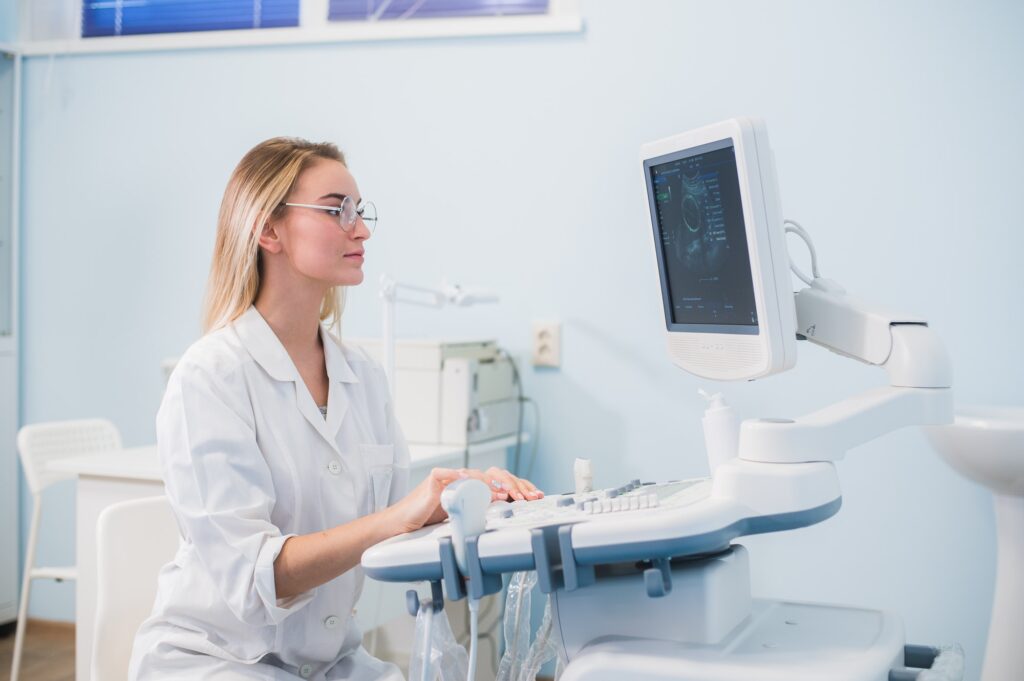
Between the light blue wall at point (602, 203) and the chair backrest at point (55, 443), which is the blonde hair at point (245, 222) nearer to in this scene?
the chair backrest at point (55, 443)

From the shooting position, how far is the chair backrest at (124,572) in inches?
60.8

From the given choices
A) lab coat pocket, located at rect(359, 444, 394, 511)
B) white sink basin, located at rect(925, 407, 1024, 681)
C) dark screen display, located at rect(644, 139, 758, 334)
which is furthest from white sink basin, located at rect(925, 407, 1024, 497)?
lab coat pocket, located at rect(359, 444, 394, 511)

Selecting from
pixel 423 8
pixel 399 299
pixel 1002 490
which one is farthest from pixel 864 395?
pixel 423 8

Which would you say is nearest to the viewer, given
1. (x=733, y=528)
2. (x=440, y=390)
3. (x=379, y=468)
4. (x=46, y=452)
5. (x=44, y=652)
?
(x=733, y=528)

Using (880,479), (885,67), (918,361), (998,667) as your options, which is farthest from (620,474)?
(918,361)

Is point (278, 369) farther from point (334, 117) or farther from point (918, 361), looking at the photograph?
point (334, 117)

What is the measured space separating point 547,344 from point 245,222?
1.45m

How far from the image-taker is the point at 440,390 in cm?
263

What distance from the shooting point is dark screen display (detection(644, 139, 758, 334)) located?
1.26m

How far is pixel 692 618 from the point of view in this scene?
107 centimetres

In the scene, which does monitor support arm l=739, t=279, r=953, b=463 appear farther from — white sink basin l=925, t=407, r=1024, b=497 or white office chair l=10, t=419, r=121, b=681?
white office chair l=10, t=419, r=121, b=681

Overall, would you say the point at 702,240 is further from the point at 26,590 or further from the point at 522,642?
the point at 26,590

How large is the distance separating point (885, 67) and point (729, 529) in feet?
6.44

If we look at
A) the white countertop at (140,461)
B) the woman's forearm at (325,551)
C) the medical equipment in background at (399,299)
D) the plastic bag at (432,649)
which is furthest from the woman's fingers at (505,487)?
the medical equipment in background at (399,299)
